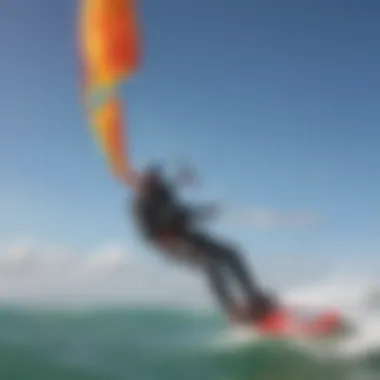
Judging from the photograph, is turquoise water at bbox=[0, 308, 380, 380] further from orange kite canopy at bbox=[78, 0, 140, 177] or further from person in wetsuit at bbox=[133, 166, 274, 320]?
orange kite canopy at bbox=[78, 0, 140, 177]

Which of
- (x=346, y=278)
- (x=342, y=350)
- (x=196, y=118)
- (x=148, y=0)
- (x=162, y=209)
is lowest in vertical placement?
(x=342, y=350)

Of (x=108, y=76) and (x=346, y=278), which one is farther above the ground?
(x=108, y=76)

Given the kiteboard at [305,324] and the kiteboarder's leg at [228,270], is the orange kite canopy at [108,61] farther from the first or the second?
the kiteboard at [305,324]

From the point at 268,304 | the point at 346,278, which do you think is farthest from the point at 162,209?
the point at 346,278

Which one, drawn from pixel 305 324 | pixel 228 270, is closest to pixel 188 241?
pixel 228 270

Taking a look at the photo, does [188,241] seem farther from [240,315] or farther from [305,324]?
[305,324]

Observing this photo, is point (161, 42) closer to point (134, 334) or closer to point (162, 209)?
point (162, 209)
